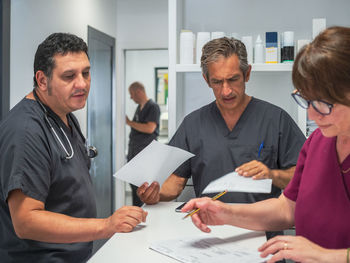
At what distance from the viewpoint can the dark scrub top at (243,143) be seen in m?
1.71

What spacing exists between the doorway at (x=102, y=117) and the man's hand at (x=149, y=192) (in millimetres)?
2159

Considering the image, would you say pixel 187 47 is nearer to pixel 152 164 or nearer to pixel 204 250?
pixel 152 164

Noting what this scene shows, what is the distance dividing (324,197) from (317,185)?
0.13 feet

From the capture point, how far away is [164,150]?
4.78 ft

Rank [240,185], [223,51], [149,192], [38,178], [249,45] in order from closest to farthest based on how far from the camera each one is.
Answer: [38,178] → [240,185] → [149,192] → [223,51] → [249,45]

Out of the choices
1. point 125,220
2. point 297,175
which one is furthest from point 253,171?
point 125,220

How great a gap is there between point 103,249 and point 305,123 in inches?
56.4

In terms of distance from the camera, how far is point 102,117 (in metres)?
4.02

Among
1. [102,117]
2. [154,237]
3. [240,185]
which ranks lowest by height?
[154,237]

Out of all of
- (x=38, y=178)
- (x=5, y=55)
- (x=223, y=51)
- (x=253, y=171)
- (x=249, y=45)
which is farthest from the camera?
(x=5, y=55)

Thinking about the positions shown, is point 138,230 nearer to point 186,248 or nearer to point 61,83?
point 186,248

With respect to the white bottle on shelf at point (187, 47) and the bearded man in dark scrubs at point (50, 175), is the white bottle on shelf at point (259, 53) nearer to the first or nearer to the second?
the white bottle on shelf at point (187, 47)

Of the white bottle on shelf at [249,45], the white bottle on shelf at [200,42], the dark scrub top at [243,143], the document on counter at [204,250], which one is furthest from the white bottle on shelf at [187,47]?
the document on counter at [204,250]

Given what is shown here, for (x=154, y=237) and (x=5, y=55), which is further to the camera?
(x=5, y=55)
